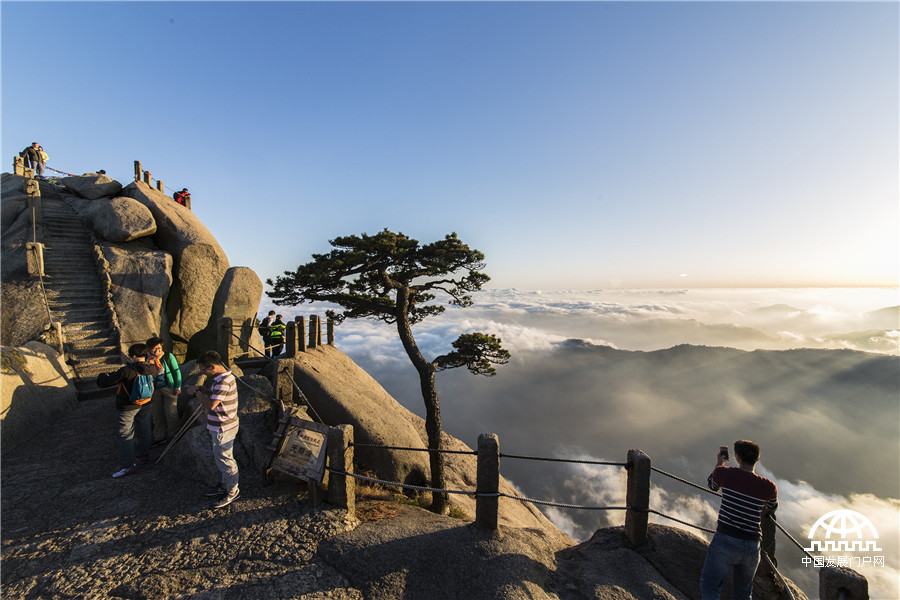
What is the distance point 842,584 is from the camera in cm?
380

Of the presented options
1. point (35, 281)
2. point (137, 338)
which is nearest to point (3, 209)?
point (35, 281)

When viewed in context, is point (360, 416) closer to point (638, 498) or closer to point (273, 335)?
point (273, 335)

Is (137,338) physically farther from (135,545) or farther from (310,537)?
(310,537)

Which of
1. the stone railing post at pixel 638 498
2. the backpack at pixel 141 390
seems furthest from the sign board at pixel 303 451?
the stone railing post at pixel 638 498

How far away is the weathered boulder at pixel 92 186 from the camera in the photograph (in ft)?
58.4

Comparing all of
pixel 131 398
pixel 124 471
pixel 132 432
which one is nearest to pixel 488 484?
pixel 131 398

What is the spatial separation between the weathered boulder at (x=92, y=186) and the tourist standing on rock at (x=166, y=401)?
16618 mm

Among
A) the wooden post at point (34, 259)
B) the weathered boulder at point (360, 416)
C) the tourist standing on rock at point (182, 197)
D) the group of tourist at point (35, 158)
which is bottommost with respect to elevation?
the weathered boulder at point (360, 416)

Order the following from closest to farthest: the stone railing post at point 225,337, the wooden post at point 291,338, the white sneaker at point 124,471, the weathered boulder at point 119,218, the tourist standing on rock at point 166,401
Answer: the white sneaker at point 124,471, the tourist standing on rock at point 166,401, the stone railing post at point 225,337, the wooden post at point 291,338, the weathered boulder at point 119,218

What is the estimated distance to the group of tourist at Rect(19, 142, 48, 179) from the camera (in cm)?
1902

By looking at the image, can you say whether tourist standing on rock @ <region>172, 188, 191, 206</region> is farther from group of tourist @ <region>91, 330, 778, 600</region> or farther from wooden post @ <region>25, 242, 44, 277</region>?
group of tourist @ <region>91, 330, 778, 600</region>

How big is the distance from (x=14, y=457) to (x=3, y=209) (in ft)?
48.6

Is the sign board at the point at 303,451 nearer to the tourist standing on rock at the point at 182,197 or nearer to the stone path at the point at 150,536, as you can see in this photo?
the stone path at the point at 150,536

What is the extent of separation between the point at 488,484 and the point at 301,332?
30.3 feet
